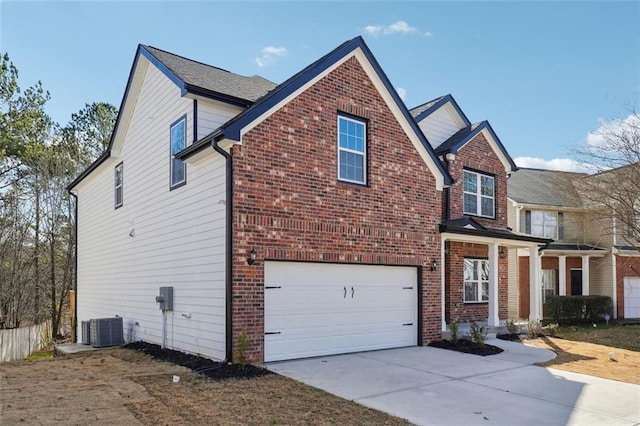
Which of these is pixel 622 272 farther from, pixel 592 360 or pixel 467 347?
pixel 467 347

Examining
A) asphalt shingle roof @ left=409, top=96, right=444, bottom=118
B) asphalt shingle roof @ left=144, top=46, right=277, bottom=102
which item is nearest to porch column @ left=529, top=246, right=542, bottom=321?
asphalt shingle roof @ left=409, top=96, right=444, bottom=118

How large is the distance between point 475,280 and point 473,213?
2.24 m

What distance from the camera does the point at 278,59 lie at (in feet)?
45.2

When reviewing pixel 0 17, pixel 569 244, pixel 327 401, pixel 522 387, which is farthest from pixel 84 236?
pixel 569 244

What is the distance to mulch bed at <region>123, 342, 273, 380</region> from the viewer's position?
28.0 ft

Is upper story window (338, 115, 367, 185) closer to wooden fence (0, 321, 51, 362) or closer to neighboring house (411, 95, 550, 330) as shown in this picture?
neighboring house (411, 95, 550, 330)

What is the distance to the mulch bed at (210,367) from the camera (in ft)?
28.0

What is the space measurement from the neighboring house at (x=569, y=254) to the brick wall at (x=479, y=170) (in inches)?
219

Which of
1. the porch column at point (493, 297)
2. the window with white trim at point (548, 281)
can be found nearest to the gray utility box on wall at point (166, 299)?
the porch column at point (493, 297)

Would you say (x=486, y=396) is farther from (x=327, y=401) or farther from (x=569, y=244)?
(x=569, y=244)

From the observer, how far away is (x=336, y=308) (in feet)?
36.5

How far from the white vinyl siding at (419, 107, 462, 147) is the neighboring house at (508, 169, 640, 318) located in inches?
283

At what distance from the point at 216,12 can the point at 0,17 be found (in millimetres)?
6203

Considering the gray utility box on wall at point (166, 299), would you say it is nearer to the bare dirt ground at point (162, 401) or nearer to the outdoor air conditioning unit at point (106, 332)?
the bare dirt ground at point (162, 401)
